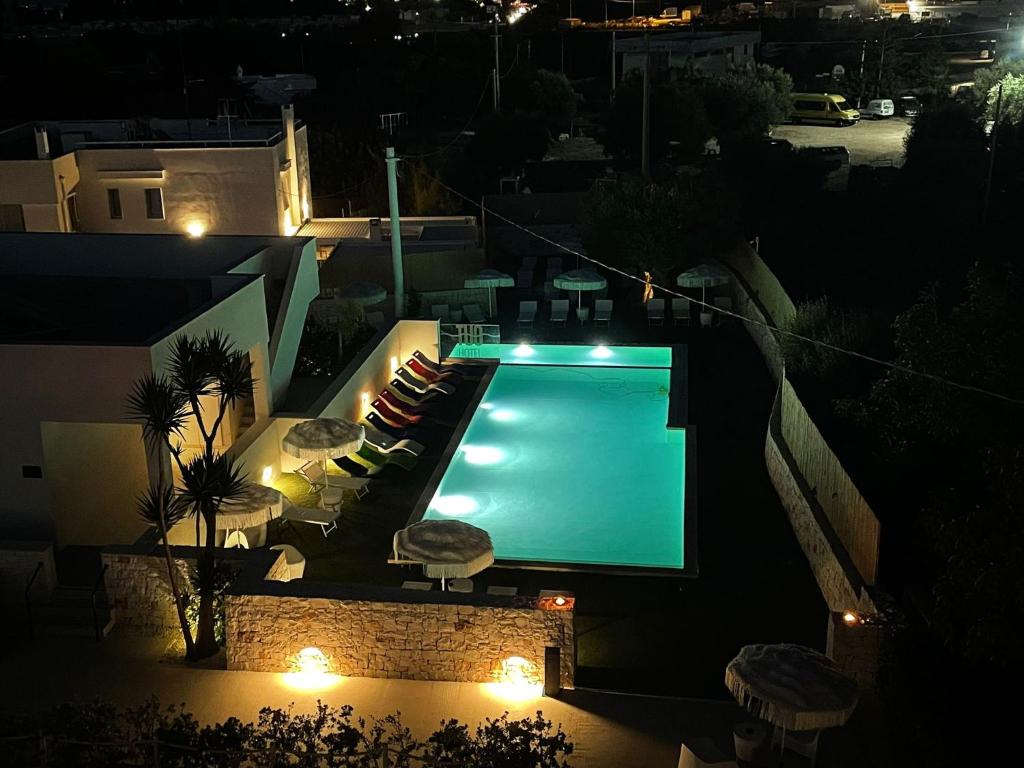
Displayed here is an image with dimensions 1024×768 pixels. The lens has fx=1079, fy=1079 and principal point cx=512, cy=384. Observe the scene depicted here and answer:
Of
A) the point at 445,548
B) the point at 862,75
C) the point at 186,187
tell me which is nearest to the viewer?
the point at 445,548

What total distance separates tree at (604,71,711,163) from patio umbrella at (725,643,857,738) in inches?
1475

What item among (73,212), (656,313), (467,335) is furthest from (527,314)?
(73,212)

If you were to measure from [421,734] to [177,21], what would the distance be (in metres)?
96.0

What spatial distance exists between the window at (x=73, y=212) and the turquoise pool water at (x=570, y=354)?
35.1ft

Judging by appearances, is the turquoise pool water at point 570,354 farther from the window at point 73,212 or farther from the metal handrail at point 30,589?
the metal handrail at point 30,589

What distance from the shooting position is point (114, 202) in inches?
1078

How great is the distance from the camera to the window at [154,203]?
1086 inches

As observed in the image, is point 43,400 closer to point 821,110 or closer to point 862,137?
point 862,137

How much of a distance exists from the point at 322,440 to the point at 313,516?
126 cm

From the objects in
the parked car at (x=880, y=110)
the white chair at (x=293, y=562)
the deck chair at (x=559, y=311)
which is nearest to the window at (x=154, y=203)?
the deck chair at (x=559, y=311)

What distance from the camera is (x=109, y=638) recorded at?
12.2 metres

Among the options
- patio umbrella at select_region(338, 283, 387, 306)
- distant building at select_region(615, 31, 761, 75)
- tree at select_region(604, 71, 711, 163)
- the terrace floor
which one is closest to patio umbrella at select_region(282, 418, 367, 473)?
the terrace floor

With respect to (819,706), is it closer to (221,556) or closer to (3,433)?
(221,556)

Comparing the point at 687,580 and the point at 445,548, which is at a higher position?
the point at 445,548
